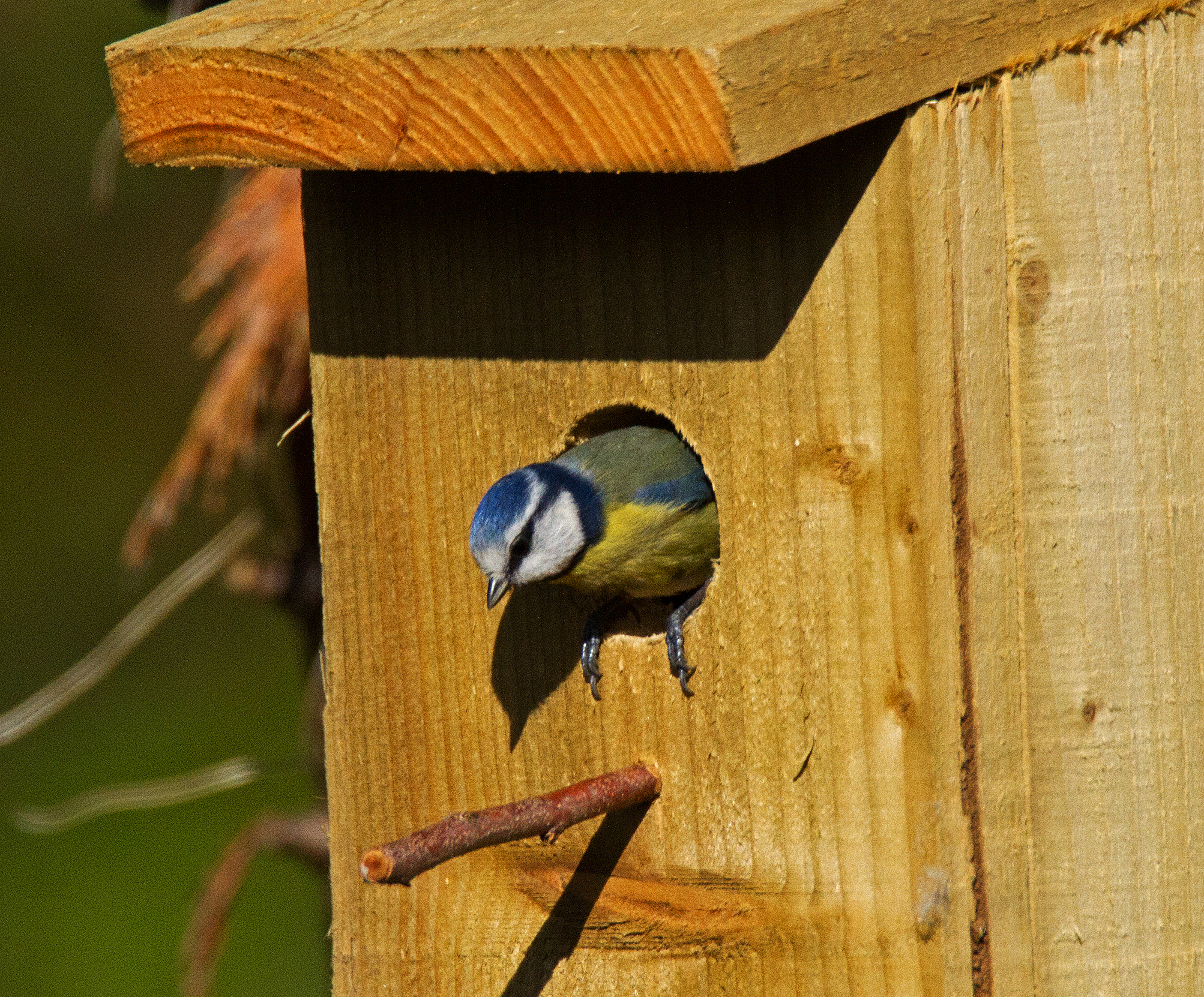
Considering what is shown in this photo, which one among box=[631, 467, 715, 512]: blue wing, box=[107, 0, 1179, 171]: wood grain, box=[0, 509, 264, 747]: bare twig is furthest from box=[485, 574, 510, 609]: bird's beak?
box=[0, 509, 264, 747]: bare twig

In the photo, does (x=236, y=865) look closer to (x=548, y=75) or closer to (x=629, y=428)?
(x=629, y=428)

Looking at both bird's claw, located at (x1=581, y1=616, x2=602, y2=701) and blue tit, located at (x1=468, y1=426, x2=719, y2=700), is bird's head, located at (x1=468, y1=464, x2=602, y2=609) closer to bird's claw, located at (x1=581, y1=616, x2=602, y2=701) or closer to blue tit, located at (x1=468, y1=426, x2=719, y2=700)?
blue tit, located at (x1=468, y1=426, x2=719, y2=700)

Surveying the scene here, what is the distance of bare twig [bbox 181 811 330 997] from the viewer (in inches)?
144

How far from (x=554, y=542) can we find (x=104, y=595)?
543cm

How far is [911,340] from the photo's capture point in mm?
1828

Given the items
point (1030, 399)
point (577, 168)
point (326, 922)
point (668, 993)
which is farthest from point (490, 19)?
point (326, 922)

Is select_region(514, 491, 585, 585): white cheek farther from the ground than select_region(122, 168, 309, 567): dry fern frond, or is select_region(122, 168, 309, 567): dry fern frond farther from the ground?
select_region(122, 168, 309, 567): dry fern frond

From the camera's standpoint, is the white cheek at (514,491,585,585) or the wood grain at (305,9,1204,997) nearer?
the wood grain at (305,9,1204,997)

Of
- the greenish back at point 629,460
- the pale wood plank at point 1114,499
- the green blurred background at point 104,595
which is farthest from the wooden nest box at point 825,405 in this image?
the green blurred background at point 104,595

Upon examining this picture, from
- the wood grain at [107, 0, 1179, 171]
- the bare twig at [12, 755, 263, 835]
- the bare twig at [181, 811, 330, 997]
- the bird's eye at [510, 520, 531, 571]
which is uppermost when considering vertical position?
the wood grain at [107, 0, 1179, 171]

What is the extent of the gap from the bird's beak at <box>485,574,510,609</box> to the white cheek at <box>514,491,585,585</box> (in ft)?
0.05

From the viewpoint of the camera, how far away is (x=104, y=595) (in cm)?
727

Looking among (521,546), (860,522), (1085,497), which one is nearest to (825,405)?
(860,522)

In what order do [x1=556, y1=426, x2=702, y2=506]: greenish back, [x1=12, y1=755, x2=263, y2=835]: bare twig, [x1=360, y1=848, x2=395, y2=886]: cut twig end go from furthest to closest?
[x1=12, y1=755, x2=263, y2=835]: bare twig, [x1=556, y1=426, x2=702, y2=506]: greenish back, [x1=360, y1=848, x2=395, y2=886]: cut twig end
